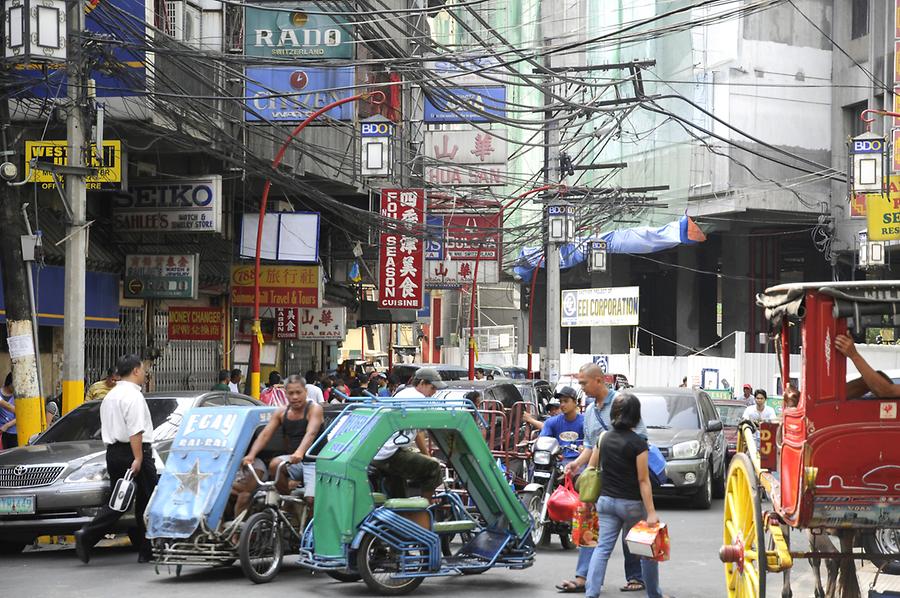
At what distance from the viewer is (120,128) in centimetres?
2027

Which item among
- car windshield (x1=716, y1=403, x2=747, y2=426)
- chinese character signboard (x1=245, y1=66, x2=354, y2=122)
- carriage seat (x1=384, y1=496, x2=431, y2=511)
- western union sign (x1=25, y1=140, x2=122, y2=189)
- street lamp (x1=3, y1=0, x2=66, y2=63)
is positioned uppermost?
chinese character signboard (x1=245, y1=66, x2=354, y2=122)

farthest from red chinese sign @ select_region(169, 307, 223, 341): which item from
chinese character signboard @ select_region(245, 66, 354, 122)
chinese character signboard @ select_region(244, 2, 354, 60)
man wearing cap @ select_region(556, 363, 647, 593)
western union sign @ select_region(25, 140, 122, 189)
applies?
man wearing cap @ select_region(556, 363, 647, 593)

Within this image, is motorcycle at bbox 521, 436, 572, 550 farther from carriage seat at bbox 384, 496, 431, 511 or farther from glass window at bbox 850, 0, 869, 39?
glass window at bbox 850, 0, 869, 39

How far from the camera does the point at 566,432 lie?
13.7m

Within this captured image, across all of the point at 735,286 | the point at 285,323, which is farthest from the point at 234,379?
the point at 735,286

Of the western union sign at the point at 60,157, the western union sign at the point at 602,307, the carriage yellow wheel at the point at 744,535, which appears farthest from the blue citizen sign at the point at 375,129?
the western union sign at the point at 602,307

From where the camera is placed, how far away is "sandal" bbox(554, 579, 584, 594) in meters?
10.7

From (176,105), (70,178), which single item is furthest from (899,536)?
(176,105)

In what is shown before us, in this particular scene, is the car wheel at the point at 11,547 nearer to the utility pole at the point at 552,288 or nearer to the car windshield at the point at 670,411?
the car windshield at the point at 670,411

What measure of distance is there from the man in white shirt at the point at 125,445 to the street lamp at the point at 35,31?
4147mm

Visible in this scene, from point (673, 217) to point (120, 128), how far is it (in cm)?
2882

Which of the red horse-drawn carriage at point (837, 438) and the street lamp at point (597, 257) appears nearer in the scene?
the red horse-drawn carriage at point (837, 438)

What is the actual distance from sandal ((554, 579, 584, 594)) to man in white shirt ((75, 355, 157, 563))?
400 centimetres

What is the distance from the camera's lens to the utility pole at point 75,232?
49.9ft
